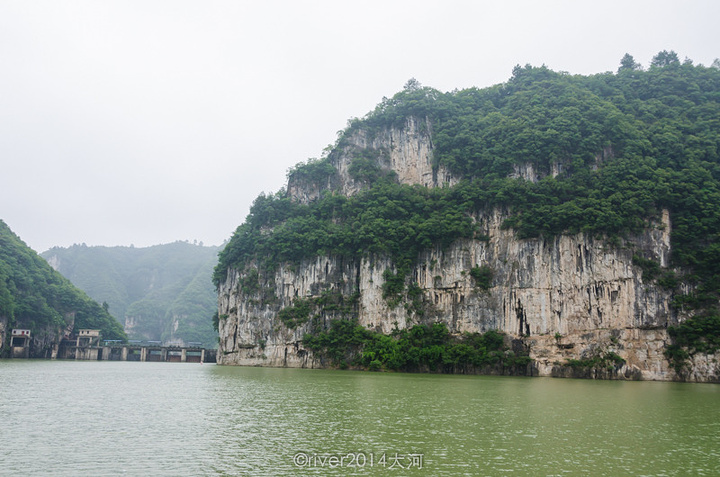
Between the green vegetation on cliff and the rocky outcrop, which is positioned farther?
the rocky outcrop

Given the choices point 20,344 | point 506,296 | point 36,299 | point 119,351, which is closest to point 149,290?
point 119,351

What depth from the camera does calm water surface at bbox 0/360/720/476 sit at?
38.5ft

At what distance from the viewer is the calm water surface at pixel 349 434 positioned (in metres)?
11.7

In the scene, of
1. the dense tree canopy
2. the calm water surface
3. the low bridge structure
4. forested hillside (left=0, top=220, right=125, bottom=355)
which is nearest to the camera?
the calm water surface

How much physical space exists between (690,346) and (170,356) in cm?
7973

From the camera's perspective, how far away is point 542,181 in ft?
171

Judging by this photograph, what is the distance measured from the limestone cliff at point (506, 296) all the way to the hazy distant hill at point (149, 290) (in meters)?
55.8

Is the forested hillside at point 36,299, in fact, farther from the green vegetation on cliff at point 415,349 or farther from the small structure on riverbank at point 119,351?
the green vegetation on cliff at point 415,349

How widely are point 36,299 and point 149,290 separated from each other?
115 meters

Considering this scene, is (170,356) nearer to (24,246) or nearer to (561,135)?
(24,246)

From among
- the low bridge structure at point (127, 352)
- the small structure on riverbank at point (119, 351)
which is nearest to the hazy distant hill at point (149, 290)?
the low bridge structure at point (127, 352)

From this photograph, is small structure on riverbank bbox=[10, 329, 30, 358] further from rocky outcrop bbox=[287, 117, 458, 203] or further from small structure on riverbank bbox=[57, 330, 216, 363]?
rocky outcrop bbox=[287, 117, 458, 203]

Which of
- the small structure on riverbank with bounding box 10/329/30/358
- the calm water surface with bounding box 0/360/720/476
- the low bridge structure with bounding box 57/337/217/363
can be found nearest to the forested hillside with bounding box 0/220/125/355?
the small structure on riverbank with bounding box 10/329/30/358

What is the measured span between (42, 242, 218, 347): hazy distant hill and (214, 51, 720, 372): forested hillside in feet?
203
